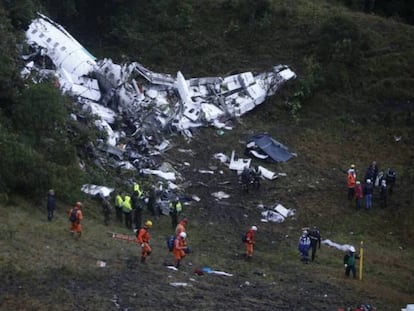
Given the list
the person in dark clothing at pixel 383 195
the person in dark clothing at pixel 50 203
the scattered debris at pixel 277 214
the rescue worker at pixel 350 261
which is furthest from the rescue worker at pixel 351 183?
the person in dark clothing at pixel 50 203

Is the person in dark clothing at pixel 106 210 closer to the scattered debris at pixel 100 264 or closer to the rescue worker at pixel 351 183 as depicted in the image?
the scattered debris at pixel 100 264

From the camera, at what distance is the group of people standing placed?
2945 centimetres

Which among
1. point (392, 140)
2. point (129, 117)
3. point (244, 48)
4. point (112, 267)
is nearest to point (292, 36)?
point (244, 48)

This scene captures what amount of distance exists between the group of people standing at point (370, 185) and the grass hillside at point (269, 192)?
39 cm

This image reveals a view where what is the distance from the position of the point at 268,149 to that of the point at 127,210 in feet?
31.5

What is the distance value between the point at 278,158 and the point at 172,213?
7.85 m

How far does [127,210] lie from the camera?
25.4 m

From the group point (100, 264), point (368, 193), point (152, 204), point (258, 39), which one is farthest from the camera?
point (258, 39)

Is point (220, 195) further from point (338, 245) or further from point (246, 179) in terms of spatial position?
point (338, 245)

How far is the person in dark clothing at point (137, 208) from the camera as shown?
2564cm

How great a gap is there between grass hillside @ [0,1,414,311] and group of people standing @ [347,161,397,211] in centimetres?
39

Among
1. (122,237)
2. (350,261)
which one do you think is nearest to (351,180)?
(350,261)

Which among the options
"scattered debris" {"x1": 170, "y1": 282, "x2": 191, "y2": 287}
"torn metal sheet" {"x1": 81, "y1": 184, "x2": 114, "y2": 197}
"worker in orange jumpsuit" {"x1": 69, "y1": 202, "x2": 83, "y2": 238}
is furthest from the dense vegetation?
"scattered debris" {"x1": 170, "y1": 282, "x2": 191, "y2": 287}

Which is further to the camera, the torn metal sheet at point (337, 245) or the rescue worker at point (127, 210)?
the torn metal sheet at point (337, 245)
